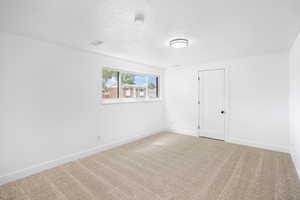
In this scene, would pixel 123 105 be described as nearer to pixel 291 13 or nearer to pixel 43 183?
pixel 43 183

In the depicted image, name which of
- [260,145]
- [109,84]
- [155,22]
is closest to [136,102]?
[109,84]

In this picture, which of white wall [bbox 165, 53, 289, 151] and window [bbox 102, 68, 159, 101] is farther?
window [bbox 102, 68, 159, 101]

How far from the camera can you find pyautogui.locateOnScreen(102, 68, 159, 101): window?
380cm

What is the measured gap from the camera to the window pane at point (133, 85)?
165 inches

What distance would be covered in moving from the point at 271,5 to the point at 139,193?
2.85 meters

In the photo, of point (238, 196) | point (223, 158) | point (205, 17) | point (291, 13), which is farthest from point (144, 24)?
point (223, 158)

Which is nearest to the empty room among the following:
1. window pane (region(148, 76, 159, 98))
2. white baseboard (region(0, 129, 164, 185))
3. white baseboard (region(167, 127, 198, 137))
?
white baseboard (region(0, 129, 164, 185))

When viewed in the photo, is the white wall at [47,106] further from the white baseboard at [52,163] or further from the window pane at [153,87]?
the window pane at [153,87]

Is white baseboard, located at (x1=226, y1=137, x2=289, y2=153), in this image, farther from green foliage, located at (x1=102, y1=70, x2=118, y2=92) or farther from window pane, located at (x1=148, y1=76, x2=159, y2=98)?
green foliage, located at (x1=102, y1=70, x2=118, y2=92)

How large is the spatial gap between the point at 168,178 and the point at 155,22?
2.43m

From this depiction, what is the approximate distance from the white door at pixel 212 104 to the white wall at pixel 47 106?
9.07ft

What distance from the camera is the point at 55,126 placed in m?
2.75

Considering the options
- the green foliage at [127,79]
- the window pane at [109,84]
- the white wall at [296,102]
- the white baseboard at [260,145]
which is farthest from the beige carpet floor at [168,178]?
the green foliage at [127,79]

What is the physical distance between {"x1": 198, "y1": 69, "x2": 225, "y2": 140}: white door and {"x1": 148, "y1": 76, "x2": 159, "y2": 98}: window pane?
165 cm
